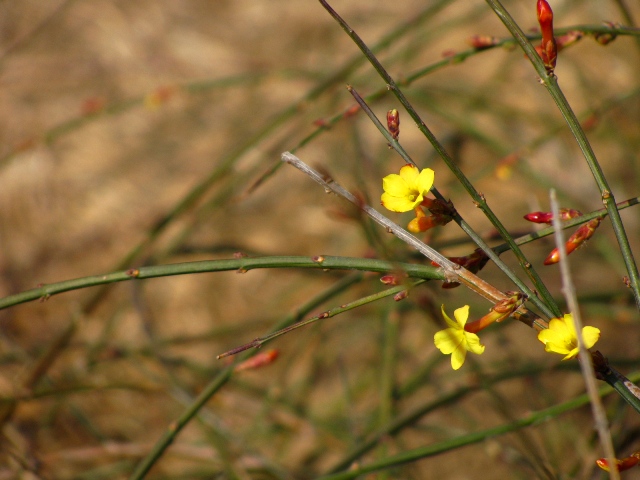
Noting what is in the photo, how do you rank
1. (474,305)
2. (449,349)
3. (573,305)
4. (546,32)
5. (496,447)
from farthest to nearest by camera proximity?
(474,305) < (496,447) < (546,32) < (449,349) < (573,305)

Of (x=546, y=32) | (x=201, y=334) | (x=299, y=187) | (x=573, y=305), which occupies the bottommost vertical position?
(x=573, y=305)

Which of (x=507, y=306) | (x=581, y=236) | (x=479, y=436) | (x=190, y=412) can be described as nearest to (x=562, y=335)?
(x=507, y=306)

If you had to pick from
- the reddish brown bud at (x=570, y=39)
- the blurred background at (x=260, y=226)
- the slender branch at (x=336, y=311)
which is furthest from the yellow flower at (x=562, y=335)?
the blurred background at (x=260, y=226)

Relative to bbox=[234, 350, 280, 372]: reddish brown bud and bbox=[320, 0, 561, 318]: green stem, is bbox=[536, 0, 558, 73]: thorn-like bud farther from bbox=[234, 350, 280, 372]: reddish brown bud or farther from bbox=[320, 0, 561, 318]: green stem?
bbox=[234, 350, 280, 372]: reddish brown bud

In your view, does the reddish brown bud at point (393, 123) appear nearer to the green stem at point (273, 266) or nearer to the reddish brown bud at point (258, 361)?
the green stem at point (273, 266)

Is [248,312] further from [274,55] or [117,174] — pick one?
[274,55]

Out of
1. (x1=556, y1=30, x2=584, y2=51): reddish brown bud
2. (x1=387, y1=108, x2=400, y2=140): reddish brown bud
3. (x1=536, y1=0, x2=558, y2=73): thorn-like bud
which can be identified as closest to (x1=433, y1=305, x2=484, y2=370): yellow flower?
(x1=387, y1=108, x2=400, y2=140): reddish brown bud

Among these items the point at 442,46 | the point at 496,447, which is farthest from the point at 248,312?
the point at 442,46
